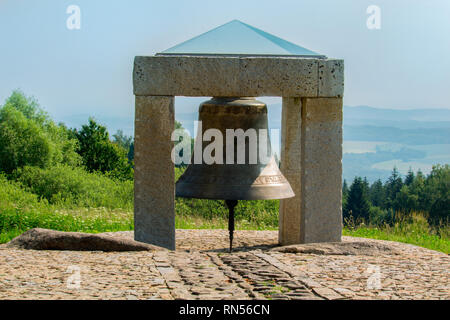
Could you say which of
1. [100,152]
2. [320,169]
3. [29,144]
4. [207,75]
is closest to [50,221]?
[207,75]

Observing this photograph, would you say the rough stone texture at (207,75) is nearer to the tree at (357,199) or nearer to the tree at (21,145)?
the tree at (21,145)

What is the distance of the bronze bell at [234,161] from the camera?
271 inches

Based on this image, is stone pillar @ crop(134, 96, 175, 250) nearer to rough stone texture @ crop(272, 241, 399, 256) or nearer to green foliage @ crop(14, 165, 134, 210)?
rough stone texture @ crop(272, 241, 399, 256)

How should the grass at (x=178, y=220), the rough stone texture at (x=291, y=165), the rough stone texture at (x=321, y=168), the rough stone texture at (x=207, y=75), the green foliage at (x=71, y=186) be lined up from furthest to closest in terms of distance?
the green foliage at (x=71, y=186), the grass at (x=178, y=220), the rough stone texture at (x=291, y=165), the rough stone texture at (x=321, y=168), the rough stone texture at (x=207, y=75)

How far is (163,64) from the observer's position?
301 inches

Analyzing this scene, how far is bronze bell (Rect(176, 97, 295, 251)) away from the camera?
689 centimetres

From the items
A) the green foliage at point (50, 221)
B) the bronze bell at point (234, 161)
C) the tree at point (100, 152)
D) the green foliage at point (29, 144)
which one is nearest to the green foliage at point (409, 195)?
the tree at point (100, 152)

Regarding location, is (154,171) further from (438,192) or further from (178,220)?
(438,192)

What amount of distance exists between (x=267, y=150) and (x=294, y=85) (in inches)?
42.0

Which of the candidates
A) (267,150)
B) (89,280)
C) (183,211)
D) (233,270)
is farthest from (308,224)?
(183,211)

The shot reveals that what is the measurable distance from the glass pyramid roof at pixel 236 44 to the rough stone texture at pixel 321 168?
697mm

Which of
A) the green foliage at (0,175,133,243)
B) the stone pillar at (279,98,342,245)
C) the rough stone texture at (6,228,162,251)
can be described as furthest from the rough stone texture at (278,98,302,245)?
the green foliage at (0,175,133,243)

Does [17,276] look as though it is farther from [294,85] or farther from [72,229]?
[72,229]

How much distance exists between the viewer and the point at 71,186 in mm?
19469
